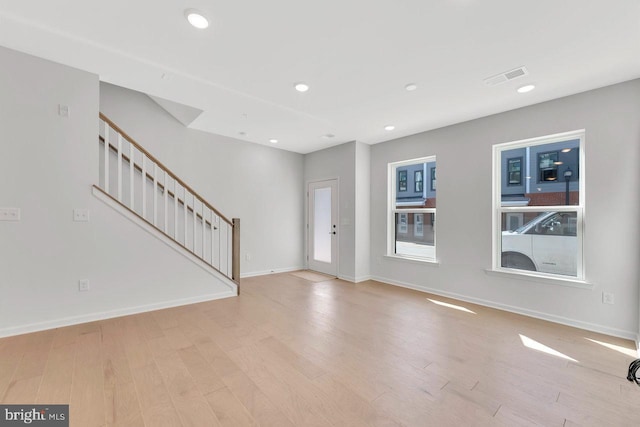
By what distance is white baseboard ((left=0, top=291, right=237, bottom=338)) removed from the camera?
2.71 meters

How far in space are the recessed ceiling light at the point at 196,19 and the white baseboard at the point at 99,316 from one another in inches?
126

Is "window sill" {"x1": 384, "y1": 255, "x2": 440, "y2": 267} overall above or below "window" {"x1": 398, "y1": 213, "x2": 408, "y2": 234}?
below

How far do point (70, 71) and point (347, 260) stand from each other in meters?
4.74

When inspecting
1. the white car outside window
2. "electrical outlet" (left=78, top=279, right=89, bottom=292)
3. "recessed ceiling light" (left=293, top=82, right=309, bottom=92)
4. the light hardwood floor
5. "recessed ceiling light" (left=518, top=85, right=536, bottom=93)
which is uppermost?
"recessed ceiling light" (left=293, top=82, right=309, bottom=92)

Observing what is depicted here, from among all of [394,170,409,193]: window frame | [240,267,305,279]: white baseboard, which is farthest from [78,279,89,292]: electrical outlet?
[394,170,409,193]: window frame

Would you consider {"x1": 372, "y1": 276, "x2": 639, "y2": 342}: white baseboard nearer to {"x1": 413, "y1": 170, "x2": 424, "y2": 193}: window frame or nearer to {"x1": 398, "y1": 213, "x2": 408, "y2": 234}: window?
{"x1": 398, "y1": 213, "x2": 408, "y2": 234}: window

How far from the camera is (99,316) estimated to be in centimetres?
312

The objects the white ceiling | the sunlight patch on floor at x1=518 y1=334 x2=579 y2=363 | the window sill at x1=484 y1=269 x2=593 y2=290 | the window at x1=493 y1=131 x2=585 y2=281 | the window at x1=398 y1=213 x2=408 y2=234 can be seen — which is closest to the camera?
the white ceiling

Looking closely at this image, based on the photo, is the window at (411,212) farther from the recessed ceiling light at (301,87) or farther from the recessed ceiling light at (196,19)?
the recessed ceiling light at (196,19)

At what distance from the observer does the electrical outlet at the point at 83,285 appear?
3.02 m

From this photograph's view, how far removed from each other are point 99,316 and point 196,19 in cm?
327

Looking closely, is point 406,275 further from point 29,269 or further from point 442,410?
point 29,269

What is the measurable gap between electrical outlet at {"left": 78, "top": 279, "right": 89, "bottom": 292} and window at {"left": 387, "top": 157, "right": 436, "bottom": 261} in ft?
14.7

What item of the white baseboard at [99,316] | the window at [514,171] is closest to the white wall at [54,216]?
the white baseboard at [99,316]
